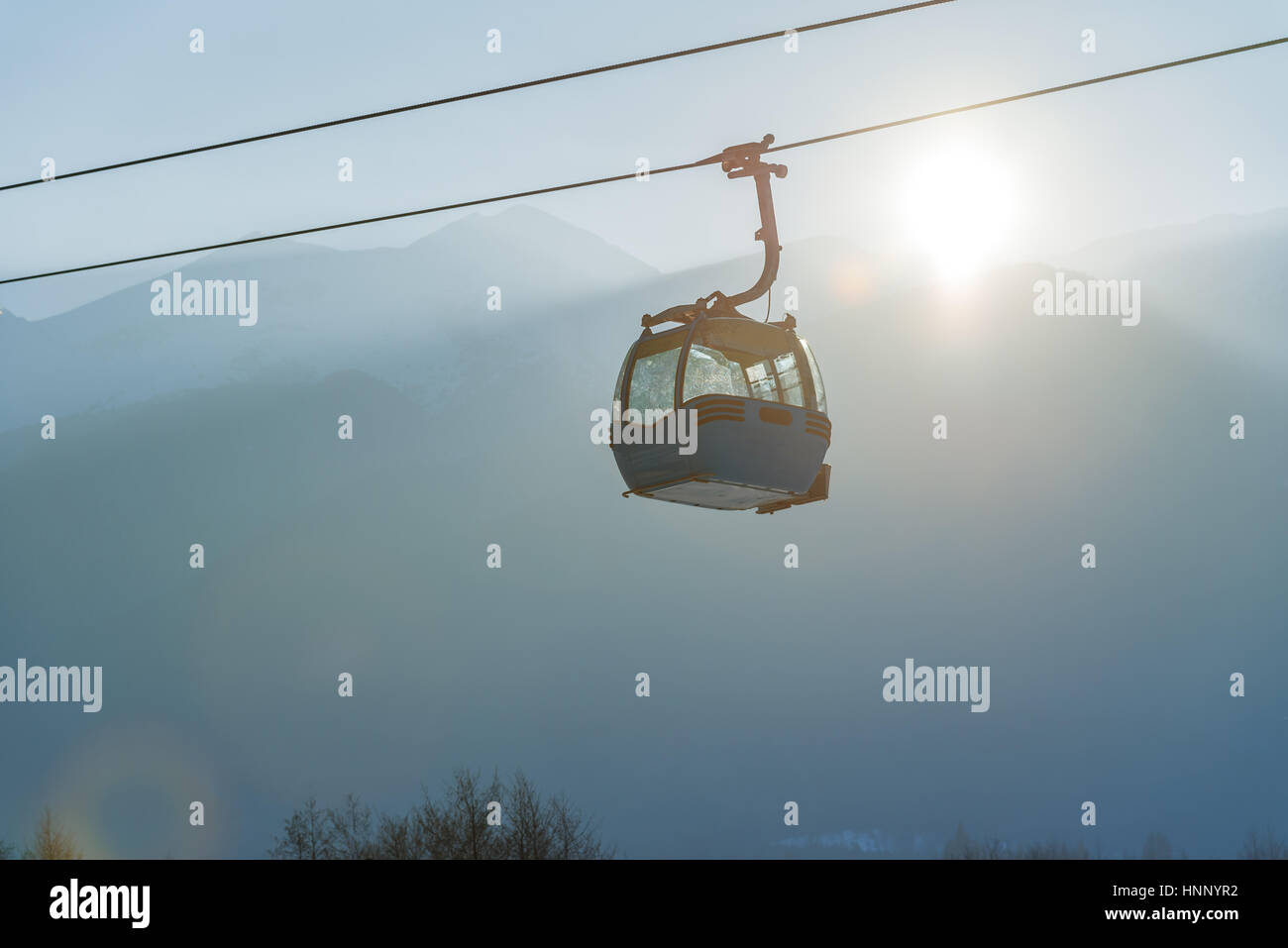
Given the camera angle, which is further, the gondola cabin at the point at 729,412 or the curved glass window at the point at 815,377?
the curved glass window at the point at 815,377

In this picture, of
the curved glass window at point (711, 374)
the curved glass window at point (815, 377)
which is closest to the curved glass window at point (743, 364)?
the curved glass window at point (711, 374)

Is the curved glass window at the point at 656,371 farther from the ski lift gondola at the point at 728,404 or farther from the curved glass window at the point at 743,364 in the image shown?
the curved glass window at the point at 743,364

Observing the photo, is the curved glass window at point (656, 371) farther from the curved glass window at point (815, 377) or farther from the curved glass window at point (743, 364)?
the curved glass window at point (815, 377)

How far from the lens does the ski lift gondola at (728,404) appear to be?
39.1 ft

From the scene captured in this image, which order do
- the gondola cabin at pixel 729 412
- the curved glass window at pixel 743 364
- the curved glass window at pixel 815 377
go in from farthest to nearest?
the curved glass window at pixel 815 377 < the curved glass window at pixel 743 364 < the gondola cabin at pixel 729 412

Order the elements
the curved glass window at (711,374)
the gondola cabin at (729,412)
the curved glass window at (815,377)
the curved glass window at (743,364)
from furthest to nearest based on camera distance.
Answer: the curved glass window at (815,377) < the curved glass window at (743,364) < the curved glass window at (711,374) < the gondola cabin at (729,412)

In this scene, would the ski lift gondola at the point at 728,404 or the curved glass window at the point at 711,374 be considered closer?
the ski lift gondola at the point at 728,404

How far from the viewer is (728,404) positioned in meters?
11.9

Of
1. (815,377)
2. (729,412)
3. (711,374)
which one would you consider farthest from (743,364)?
(729,412)

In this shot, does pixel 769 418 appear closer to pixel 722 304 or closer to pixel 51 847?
pixel 722 304

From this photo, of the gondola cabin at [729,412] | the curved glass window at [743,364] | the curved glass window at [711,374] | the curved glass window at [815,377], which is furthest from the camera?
the curved glass window at [815,377]

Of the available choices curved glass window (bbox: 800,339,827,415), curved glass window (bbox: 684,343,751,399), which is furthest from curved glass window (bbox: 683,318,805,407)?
curved glass window (bbox: 800,339,827,415)
